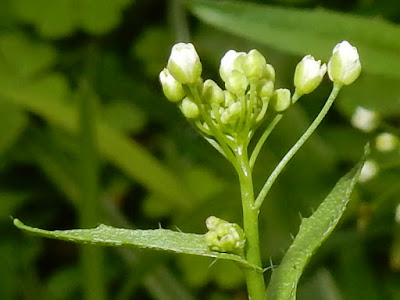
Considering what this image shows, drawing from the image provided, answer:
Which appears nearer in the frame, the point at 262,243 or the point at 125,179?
the point at 262,243

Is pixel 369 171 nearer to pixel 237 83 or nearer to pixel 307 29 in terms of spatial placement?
pixel 307 29

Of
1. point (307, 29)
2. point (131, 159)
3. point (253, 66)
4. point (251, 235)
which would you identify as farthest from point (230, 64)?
point (131, 159)

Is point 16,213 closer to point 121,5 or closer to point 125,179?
point 125,179

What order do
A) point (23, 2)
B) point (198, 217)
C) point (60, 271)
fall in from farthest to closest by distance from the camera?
point (23, 2)
point (60, 271)
point (198, 217)

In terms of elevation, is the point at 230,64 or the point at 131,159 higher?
the point at 230,64

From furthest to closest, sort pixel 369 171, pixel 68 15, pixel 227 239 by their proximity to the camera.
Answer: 1. pixel 68 15
2. pixel 369 171
3. pixel 227 239

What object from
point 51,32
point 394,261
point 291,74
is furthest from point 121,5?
point 394,261

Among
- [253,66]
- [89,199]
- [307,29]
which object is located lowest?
[89,199]
